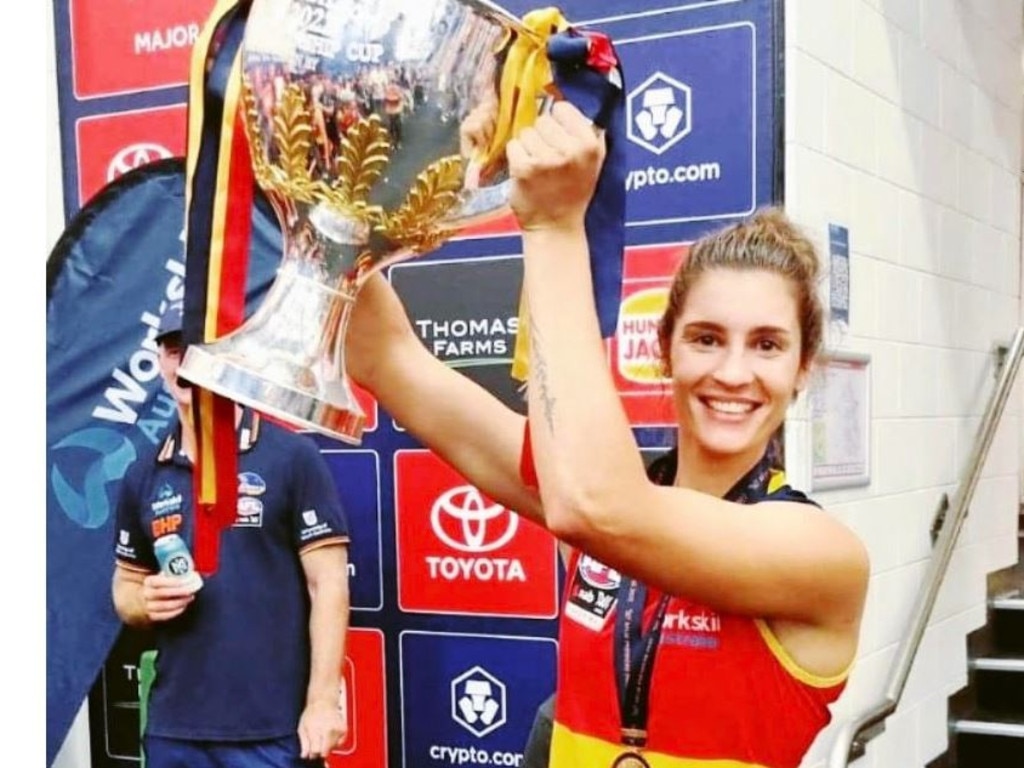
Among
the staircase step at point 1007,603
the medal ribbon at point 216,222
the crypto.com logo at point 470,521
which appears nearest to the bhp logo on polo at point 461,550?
the crypto.com logo at point 470,521

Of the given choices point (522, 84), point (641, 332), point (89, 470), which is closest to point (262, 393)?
point (522, 84)

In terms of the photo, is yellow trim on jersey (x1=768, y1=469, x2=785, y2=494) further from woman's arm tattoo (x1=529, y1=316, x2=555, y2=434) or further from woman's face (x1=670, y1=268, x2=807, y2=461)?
woman's arm tattoo (x1=529, y1=316, x2=555, y2=434)

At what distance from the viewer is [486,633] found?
156 centimetres

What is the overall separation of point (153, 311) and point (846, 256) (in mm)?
925

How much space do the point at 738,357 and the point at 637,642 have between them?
0.82 feet

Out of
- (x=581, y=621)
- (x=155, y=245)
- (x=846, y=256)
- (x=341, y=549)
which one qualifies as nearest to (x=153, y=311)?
(x=155, y=245)

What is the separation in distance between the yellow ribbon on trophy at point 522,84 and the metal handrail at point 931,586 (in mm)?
1190

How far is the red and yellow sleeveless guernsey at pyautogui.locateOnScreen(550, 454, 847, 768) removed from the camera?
101cm

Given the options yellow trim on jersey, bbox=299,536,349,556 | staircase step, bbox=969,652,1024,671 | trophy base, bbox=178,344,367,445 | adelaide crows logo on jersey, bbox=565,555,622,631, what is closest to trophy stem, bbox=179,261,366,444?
trophy base, bbox=178,344,367,445

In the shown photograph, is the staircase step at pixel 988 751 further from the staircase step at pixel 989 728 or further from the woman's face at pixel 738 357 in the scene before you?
the woman's face at pixel 738 357

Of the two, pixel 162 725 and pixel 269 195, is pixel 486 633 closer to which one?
pixel 162 725

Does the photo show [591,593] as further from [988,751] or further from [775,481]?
[988,751]

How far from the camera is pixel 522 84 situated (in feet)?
2.60

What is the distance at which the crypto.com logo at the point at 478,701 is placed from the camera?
156 centimetres
